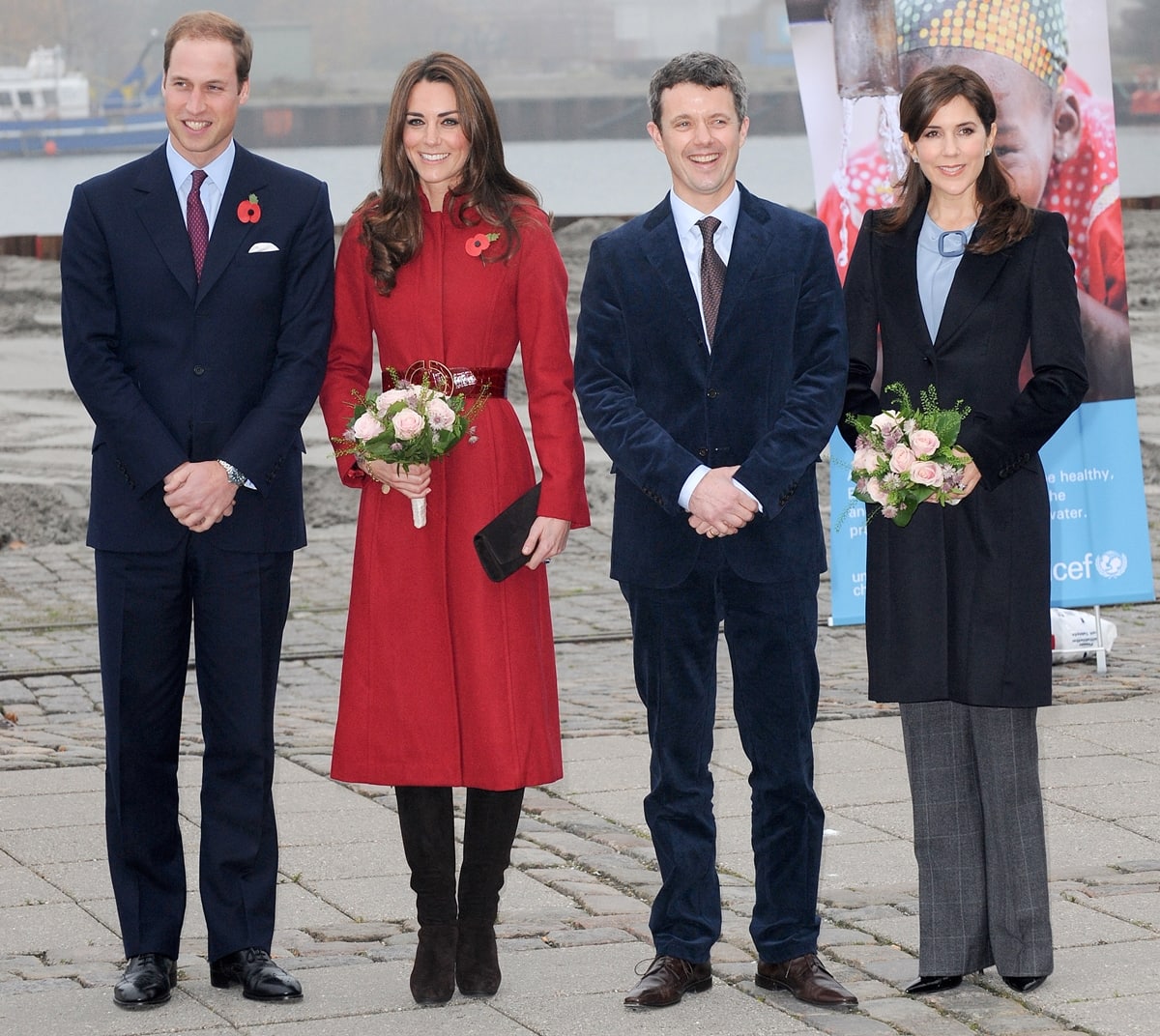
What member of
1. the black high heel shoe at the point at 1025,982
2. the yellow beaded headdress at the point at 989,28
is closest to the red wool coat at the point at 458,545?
the black high heel shoe at the point at 1025,982

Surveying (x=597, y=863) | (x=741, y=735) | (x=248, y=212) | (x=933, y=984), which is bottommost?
(x=933, y=984)

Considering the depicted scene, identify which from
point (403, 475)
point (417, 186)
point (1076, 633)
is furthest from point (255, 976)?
point (1076, 633)

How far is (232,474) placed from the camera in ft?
15.1

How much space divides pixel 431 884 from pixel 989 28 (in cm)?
429

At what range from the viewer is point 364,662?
15.4ft

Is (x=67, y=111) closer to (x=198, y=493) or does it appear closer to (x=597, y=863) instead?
(x=597, y=863)

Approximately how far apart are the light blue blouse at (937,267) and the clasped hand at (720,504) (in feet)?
2.14

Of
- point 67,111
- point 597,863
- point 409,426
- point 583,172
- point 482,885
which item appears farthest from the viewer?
point 583,172

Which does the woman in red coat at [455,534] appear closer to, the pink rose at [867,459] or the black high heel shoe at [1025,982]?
the pink rose at [867,459]

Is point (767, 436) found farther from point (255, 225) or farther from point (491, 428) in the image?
point (255, 225)

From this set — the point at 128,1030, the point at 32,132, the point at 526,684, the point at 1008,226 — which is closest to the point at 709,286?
the point at 1008,226

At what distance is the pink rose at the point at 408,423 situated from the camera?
434 cm

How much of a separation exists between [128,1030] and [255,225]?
189 cm

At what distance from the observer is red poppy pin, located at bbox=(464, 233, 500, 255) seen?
15.1 feet
